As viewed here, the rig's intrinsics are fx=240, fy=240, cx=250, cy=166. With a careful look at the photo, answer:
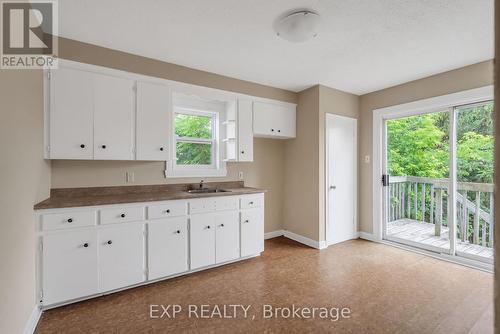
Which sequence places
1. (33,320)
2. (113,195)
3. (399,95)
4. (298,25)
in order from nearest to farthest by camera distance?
(33,320) < (298,25) < (113,195) < (399,95)

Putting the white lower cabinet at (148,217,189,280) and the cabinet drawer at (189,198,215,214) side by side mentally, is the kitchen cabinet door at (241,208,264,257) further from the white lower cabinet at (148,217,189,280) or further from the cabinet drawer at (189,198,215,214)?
the white lower cabinet at (148,217,189,280)

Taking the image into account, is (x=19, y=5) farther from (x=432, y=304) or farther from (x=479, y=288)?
(x=479, y=288)

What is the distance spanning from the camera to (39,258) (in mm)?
2041

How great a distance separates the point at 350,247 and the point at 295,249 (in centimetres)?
89

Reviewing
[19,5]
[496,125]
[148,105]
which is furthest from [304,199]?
[19,5]

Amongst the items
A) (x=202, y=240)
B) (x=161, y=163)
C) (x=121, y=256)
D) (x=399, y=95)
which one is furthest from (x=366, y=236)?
(x=121, y=256)

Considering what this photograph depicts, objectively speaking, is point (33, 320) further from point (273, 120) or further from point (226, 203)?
point (273, 120)

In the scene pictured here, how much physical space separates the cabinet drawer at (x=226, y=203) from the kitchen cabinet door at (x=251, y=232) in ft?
0.52

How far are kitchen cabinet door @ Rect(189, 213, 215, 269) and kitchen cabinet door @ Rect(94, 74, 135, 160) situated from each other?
41.7 inches

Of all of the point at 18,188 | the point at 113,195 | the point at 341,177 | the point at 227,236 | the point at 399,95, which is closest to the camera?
the point at 18,188

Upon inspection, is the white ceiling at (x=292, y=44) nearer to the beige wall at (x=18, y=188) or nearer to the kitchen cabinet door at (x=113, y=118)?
the kitchen cabinet door at (x=113, y=118)

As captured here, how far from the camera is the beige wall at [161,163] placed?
8.45ft

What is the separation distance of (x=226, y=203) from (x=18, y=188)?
193 centimetres

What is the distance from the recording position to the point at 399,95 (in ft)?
12.3
